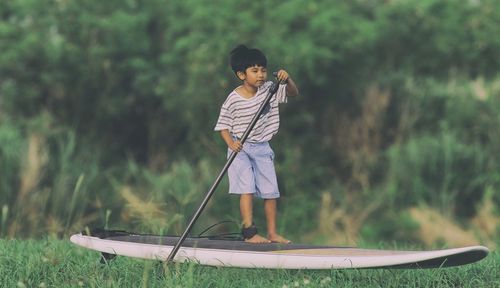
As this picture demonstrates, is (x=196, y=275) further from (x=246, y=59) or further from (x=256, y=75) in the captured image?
(x=246, y=59)

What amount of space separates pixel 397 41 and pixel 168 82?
6176mm

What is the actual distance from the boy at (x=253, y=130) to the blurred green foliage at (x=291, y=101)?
6.40 meters

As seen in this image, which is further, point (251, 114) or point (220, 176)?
point (251, 114)

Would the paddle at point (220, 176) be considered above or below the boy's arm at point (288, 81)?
below

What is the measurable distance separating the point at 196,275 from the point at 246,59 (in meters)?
1.70

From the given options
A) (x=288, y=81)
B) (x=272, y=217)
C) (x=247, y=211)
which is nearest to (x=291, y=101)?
(x=272, y=217)

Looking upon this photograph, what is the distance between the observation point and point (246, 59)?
738 centimetres

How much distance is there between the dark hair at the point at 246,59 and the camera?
7.37m

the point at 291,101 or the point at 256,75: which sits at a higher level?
the point at 256,75

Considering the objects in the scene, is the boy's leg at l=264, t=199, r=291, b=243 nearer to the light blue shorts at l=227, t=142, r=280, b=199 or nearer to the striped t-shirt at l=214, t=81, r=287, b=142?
the light blue shorts at l=227, t=142, r=280, b=199

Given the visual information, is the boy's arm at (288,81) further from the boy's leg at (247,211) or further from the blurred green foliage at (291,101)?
the blurred green foliage at (291,101)

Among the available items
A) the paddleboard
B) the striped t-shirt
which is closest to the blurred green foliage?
the paddleboard

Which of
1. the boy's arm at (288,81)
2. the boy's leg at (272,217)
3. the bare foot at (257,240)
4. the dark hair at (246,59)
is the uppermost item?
the dark hair at (246,59)

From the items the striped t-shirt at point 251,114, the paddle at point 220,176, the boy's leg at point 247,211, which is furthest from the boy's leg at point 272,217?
the paddle at point 220,176
